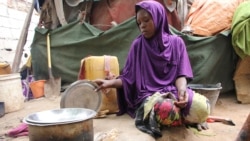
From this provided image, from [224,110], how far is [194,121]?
1.43 m

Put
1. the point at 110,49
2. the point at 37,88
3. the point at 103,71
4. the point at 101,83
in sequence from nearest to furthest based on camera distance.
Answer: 1. the point at 101,83
2. the point at 103,71
3. the point at 110,49
4. the point at 37,88

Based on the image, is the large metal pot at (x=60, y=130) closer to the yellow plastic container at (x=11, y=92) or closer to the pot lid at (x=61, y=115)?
the pot lid at (x=61, y=115)

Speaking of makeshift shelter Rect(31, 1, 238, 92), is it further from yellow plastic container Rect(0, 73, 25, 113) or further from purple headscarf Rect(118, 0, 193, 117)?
purple headscarf Rect(118, 0, 193, 117)

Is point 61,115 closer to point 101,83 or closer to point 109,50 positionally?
point 101,83

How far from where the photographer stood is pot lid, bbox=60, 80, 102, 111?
2904 millimetres

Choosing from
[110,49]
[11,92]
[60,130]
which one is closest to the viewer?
[60,130]

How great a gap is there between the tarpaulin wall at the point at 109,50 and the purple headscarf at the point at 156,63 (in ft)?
5.12

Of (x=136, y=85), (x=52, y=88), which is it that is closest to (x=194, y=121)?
(x=136, y=85)

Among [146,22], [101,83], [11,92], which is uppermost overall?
[146,22]

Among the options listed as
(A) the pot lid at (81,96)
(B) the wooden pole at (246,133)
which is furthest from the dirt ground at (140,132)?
(B) the wooden pole at (246,133)

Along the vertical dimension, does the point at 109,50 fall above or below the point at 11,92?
above

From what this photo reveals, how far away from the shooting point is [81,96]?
2.96 metres

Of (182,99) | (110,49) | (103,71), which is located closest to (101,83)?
(103,71)

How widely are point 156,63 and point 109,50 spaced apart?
193 cm
